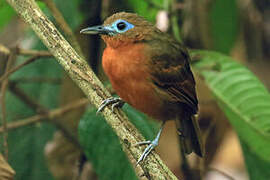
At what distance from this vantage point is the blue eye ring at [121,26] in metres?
2.77

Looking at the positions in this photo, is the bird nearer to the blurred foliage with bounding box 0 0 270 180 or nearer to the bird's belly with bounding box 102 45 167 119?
the bird's belly with bounding box 102 45 167 119

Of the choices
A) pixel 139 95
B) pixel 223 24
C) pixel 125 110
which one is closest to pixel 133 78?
pixel 139 95

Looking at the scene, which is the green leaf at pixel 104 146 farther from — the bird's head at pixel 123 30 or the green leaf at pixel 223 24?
the green leaf at pixel 223 24

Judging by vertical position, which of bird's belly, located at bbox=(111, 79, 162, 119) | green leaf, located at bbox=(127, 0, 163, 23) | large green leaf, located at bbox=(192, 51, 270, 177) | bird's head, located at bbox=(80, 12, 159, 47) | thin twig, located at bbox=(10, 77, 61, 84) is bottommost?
large green leaf, located at bbox=(192, 51, 270, 177)

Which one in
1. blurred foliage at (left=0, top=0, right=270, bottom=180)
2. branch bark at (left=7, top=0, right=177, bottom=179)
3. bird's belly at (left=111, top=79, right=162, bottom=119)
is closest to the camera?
branch bark at (left=7, top=0, right=177, bottom=179)

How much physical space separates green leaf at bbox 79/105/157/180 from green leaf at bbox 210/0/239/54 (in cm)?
170

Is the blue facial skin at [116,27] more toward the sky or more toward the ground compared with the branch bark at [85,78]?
Answer: more toward the sky

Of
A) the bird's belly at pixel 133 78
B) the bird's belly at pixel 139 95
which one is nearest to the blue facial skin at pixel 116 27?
the bird's belly at pixel 133 78

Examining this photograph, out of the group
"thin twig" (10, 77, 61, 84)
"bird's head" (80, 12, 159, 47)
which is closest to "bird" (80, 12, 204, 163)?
"bird's head" (80, 12, 159, 47)

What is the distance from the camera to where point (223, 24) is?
4223 mm

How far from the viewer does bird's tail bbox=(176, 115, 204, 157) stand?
298 centimetres

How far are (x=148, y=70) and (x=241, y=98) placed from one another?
602 millimetres

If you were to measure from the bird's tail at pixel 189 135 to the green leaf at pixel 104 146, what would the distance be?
1.00ft

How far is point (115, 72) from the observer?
8.63 feet
